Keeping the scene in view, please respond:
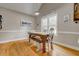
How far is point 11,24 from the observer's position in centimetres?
368

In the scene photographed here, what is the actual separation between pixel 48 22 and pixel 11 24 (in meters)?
1.56

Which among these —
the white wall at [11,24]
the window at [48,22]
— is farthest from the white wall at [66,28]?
the white wall at [11,24]

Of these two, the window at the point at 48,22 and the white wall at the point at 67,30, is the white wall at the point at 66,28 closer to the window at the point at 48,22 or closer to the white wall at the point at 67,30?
the white wall at the point at 67,30

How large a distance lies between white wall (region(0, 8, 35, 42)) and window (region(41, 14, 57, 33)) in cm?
29

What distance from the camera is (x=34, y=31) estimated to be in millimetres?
2855

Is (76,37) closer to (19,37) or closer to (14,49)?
(19,37)

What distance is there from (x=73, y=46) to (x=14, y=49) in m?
1.79

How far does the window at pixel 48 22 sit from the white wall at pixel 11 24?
0.96ft

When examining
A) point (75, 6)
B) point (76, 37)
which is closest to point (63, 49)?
point (76, 37)

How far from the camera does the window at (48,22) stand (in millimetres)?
2769

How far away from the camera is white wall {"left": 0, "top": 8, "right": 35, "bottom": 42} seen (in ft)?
9.81

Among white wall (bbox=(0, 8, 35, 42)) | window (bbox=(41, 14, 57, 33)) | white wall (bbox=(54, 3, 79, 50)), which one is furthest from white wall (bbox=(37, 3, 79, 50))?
white wall (bbox=(0, 8, 35, 42))

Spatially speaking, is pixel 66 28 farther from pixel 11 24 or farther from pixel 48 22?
pixel 11 24

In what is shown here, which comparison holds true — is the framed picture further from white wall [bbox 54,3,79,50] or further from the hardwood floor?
the hardwood floor
